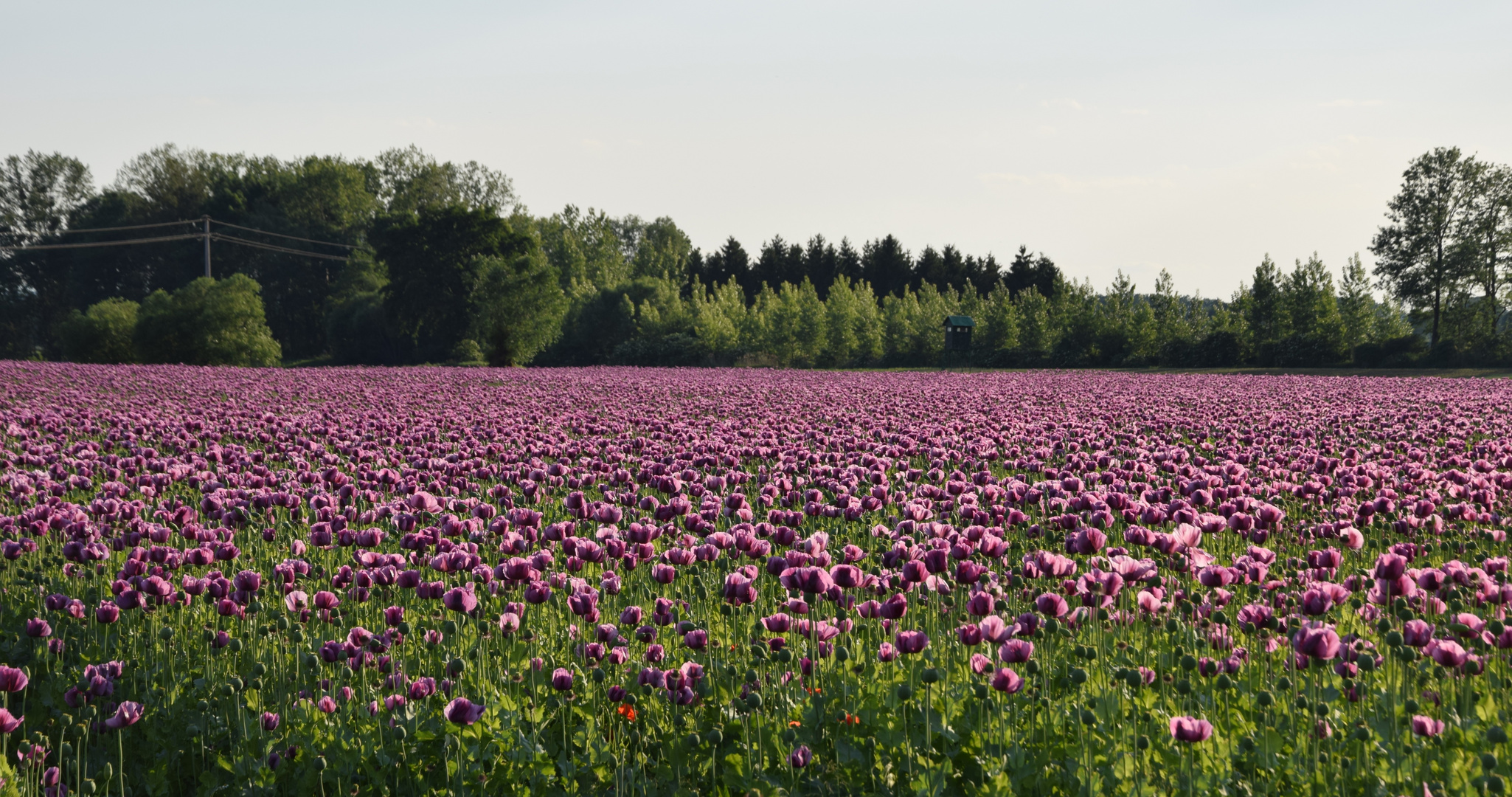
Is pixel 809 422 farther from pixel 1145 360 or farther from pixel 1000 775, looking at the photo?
pixel 1145 360

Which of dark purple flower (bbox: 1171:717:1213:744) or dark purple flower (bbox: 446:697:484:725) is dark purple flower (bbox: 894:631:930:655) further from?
dark purple flower (bbox: 446:697:484:725)

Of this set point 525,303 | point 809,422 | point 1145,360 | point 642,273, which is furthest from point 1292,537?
point 642,273

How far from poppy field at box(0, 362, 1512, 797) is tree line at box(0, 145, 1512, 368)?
161 feet

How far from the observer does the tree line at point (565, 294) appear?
2058 inches

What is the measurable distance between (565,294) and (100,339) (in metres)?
32.2

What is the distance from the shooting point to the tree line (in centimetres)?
5228

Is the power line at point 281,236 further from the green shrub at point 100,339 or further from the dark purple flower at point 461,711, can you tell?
the dark purple flower at point 461,711

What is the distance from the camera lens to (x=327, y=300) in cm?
8350

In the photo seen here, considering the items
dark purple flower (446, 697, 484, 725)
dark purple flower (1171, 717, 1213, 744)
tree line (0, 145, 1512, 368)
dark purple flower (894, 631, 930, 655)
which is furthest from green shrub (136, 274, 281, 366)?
dark purple flower (1171, 717, 1213, 744)

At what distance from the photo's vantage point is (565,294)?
75938mm

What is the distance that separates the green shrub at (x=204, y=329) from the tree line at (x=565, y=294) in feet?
0.40

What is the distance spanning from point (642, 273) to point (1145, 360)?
217 ft

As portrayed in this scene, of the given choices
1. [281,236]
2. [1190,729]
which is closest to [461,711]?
[1190,729]

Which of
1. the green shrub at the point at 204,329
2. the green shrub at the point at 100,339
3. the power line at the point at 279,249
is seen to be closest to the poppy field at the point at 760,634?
the green shrub at the point at 204,329
